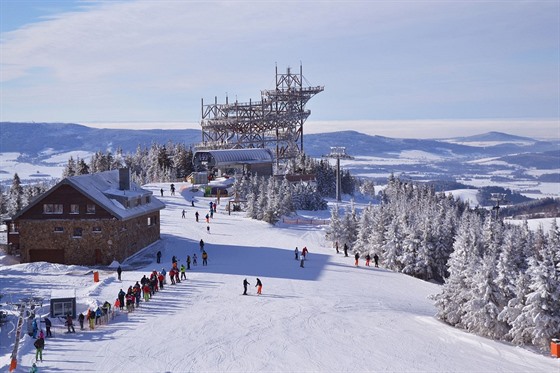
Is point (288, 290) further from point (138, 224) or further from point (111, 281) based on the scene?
point (138, 224)

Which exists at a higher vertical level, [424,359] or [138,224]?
[138,224]

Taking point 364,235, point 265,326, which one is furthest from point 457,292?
point 364,235

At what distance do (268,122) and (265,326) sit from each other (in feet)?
240

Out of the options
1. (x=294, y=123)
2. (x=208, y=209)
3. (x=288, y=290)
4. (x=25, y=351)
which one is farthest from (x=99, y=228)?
(x=294, y=123)

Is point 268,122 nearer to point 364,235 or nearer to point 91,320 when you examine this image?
point 364,235

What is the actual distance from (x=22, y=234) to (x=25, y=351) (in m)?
21.3

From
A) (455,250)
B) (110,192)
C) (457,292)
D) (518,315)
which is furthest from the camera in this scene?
(110,192)

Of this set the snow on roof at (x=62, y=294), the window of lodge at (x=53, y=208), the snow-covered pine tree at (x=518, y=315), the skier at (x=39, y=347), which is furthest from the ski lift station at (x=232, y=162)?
the skier at (x=39, y=347)

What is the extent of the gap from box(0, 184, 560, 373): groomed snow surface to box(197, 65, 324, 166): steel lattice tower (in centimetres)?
5580

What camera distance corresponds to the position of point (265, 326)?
2805cm

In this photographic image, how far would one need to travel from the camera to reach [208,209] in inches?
2633

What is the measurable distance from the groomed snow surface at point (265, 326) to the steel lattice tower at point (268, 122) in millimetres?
55798

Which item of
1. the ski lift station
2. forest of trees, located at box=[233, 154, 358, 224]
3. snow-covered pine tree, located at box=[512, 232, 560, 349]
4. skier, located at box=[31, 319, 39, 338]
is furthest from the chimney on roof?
the ski lift station

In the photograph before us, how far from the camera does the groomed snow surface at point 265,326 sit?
23.7 m
